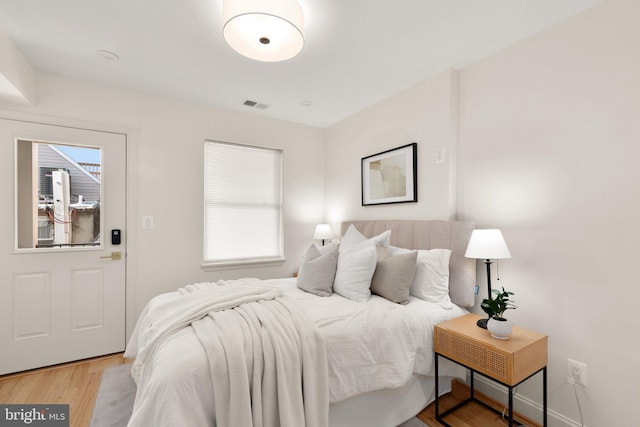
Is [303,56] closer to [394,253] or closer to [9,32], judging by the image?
[394,253]

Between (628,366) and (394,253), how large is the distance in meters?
1.45

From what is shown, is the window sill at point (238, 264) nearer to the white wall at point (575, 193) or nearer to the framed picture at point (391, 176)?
the framed picture at point (391, 176)

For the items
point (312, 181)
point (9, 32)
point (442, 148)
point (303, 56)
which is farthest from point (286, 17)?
point (312, 181)

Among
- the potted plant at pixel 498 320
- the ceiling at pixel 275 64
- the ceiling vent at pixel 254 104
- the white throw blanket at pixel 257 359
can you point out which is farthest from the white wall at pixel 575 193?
the ceiling vent at pixel 254 104

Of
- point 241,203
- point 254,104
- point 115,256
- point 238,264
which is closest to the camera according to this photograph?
point 115,256

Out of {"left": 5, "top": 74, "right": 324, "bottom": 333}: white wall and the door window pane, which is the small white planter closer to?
{"left": 5, "top": 74, "right": 324, "bottom": 333}: white wall

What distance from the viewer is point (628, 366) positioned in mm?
1587

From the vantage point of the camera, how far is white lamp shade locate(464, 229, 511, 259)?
1.82m

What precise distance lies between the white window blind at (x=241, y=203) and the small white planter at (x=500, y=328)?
8.38ft

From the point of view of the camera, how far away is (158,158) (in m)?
3.02

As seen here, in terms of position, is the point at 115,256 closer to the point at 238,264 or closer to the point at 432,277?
the point at 238,264

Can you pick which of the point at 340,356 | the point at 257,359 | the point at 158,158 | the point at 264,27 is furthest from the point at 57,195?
the point at 340,356

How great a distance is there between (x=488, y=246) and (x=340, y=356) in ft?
3.78
